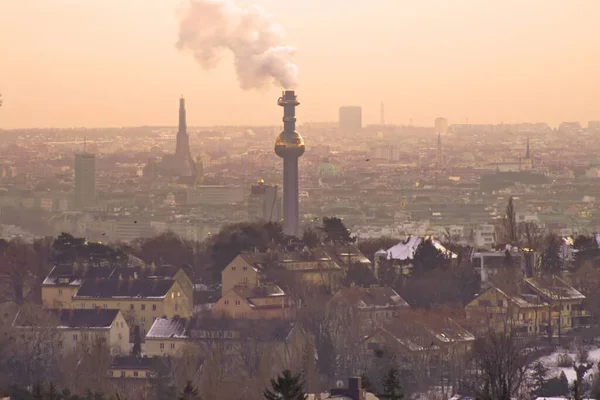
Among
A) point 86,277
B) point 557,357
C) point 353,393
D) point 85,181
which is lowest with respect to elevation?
point 85,181

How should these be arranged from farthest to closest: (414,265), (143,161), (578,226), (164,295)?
(143,161), (578,226), (414,265), (164,295)

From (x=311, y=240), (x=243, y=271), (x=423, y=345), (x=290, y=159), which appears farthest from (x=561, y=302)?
(x=290, y=159)

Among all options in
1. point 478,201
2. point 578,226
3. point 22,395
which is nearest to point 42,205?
point 478,201

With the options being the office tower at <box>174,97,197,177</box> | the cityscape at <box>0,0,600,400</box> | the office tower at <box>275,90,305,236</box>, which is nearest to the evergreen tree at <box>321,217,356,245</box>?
the cityscape at <box>0,0,600,400</box>

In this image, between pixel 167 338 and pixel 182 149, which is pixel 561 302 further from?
pixel 182 149

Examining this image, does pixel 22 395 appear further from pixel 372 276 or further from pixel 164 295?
pixel 372 276

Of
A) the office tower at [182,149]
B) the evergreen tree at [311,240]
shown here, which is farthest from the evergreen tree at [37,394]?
the office tower at [182,149]
